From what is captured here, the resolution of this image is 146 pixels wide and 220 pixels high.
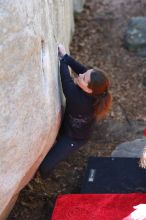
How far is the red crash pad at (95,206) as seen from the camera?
10.2 feet

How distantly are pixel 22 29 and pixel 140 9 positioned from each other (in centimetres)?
313

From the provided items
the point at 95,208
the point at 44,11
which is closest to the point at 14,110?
the point at 44,11

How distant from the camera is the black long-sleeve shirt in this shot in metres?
3.24

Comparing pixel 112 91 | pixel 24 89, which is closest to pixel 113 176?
pixel 24 89

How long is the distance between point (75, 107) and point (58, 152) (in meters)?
0.38

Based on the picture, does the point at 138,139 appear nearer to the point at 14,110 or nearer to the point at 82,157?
the point at 82,157

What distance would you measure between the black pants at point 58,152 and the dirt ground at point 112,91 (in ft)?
0.66

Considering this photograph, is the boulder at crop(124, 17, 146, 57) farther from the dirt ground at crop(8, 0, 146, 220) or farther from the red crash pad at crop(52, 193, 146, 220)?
the red crash pad at crop(52, 193, 146, 220)

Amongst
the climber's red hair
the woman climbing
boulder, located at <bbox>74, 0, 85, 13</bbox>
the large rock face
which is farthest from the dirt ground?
the climber's red hair

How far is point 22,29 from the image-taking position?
2.64 m

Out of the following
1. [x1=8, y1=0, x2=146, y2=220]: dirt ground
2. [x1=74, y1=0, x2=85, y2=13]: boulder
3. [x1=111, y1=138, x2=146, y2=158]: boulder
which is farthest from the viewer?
[x1=74, y1=0, x2=85, y2=13]: boulder

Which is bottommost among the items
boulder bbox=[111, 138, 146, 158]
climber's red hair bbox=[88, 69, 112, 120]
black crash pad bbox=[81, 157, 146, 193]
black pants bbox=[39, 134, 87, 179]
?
boulder bbox=[111, 138, 146, 158]

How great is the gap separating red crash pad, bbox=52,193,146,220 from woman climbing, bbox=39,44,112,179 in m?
0.32

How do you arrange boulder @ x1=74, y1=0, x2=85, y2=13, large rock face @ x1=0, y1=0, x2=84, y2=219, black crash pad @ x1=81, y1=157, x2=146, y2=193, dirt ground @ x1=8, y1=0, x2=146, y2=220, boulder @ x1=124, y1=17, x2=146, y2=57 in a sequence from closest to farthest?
large rock face @ x1=0, y1=0, x2=84, y2=219
black crash pad @ x1=81, y1=157, x2=146, y2=193
dirt ground @ x1=8, y1=0, x2=146, y2=220
boulder @ x1=124, y1=17, x2=146, y2=57
boulder @ x1=74, y1=0, x2=85, y2=13
